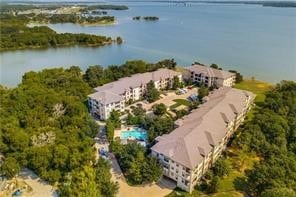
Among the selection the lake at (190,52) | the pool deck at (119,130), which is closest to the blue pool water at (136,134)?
the pool deck at (119,130)

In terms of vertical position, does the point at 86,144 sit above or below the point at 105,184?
above

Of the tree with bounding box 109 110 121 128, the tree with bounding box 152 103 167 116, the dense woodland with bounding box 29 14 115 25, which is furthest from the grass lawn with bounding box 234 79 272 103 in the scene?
the dense woodland with bounding box 29 14 115 25

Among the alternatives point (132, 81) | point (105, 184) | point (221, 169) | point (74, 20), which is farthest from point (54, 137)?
point (74, 20)

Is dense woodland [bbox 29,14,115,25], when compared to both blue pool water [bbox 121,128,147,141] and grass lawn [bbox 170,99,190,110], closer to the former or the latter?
grass lawn [bbox 170,99,190,110]

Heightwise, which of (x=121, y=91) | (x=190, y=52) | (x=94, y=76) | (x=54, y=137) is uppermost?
(x=94, y=76)

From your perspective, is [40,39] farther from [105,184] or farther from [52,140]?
[105,184]

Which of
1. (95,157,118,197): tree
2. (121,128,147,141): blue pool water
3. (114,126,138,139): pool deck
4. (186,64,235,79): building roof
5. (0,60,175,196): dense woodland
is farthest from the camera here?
(186,64,235,79): building roof

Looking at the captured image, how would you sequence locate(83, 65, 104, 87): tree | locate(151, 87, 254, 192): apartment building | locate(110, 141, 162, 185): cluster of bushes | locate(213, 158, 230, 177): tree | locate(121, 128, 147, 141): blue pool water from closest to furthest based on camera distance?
locate(110, 141, 162, 185): cluster of bushes
locate(151, 87, 254, 192): apartment building
locate(213, 158, 230, 177): tree
locate(121, 128, 147, 141): blue pool water
locate(83, 65, 104, 87): tree
